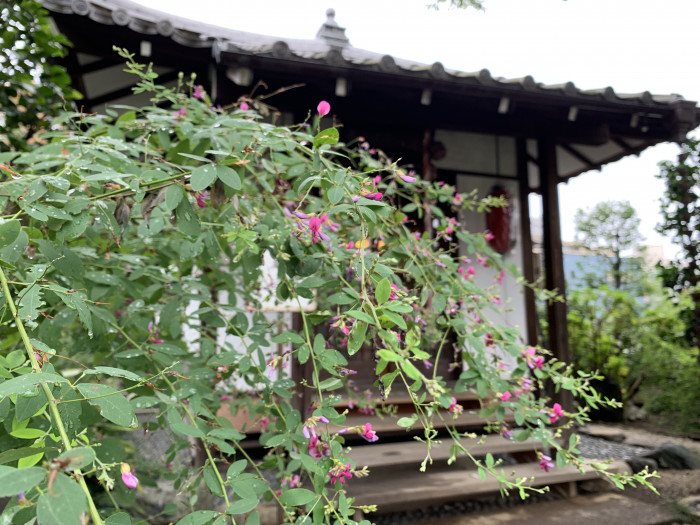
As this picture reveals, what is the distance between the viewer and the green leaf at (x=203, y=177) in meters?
0.80

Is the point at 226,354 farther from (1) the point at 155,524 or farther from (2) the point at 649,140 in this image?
(2) the point at 649,140

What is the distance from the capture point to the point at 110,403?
1.90 ft

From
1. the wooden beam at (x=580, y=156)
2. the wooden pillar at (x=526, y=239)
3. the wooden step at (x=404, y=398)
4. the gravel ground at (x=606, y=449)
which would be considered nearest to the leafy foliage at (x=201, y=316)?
the wooden step at (x=404, y=398)

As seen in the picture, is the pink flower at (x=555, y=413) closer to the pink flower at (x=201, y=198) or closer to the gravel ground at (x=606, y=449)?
the pink flower at (x=201, y=198)

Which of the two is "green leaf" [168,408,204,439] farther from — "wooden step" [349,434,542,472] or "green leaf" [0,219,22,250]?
"wooden step" [349,434,542,472]

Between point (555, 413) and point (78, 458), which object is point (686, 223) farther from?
point (78, 458)

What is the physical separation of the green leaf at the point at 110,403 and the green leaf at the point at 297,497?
316 mm

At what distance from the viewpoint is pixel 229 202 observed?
1079mm

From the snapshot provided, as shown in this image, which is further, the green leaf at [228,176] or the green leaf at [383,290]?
the green leaf at [228,176]

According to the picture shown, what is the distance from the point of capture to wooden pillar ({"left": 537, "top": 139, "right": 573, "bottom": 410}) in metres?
3.73

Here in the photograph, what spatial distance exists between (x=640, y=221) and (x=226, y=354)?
43.2ft

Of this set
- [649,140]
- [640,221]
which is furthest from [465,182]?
[640,221]

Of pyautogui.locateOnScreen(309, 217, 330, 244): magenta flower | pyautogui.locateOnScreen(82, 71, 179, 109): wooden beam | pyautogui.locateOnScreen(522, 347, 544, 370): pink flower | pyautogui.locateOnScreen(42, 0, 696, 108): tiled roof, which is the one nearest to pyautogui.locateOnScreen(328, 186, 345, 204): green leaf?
pyautogui.locateOnScreen(309, 217, 330, 244): magenta flower

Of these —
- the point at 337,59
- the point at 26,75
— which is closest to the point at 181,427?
the point at 26,75
